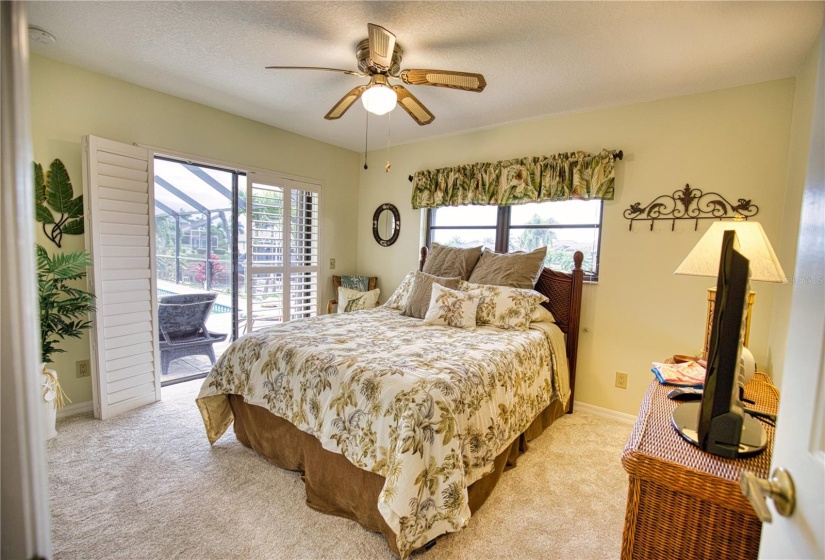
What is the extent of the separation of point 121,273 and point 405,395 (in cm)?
252

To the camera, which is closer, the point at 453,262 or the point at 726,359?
the point at 726,359

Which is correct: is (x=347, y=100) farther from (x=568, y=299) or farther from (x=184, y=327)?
(x=184, y=327)

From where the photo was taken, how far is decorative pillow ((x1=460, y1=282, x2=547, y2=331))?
2652 millimetres

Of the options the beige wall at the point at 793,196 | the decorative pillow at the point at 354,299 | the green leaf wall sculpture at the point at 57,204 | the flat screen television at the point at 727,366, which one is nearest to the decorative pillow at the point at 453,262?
the decorative pillow at the point at 354,299

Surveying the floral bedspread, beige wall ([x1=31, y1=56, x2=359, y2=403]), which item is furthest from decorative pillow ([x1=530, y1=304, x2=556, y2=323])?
beige wall ([x1=31, y1=56, x2=359, y2=403])

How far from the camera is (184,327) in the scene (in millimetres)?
3592

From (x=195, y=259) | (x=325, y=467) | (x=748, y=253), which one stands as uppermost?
(x=748, y=253)

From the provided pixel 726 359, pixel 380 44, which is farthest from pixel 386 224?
pixel 726 359

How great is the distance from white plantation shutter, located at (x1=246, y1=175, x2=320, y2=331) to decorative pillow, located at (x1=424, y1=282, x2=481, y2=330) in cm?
189

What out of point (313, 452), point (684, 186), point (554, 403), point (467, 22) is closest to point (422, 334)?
point (313, 452)

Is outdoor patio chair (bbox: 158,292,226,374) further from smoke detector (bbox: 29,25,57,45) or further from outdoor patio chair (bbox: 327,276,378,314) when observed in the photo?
smoke detector (bbox: 29,25,57,45)

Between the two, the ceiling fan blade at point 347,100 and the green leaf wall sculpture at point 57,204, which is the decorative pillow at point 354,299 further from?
the green leaf wall sculpture at point 57,204

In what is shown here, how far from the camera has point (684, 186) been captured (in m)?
2.60

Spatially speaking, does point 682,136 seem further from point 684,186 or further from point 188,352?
point 188,352
